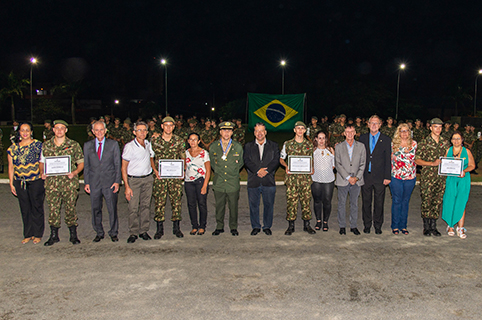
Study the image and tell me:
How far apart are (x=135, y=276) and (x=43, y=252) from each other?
185 centimetres

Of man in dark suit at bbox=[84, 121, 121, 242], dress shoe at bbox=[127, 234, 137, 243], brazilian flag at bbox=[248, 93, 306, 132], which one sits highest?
brazilian flag at bbox=[248, 93, 306, 132]

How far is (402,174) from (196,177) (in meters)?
3.51

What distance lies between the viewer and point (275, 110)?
71.2 feet

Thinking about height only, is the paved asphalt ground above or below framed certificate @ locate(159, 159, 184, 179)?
below

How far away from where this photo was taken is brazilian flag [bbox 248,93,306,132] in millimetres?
21453

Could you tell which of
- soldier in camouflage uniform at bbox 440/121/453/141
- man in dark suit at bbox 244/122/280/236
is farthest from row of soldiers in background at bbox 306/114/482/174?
man in dark suit at bbox 244/122/280/236

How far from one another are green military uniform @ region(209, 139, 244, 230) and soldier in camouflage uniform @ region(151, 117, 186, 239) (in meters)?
0.58

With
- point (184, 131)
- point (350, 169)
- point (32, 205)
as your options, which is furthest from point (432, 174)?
point (184, 131)

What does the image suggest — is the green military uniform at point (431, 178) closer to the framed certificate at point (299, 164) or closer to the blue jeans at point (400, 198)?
the blue jeans at point (400, 198)

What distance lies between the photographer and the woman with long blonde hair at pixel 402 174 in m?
6.73

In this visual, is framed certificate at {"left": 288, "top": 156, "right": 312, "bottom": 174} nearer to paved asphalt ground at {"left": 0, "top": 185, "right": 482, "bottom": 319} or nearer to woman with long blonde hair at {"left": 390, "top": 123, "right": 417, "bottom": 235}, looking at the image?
paved asphalt ground at {"left": 0, "top": 185, "right": 482, "bottom": 319}

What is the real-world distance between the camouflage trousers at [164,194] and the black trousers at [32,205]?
1824 mm

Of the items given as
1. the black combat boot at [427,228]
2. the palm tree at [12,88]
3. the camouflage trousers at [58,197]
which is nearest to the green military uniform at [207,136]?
the camouflage trousers at [58,197]

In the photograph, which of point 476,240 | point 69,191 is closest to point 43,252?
point 69,191
